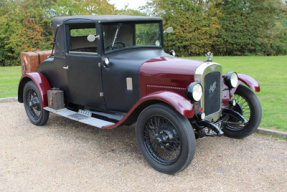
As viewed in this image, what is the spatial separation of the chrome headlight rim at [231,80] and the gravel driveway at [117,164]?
928mm

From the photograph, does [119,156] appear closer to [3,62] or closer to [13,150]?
[13,150]

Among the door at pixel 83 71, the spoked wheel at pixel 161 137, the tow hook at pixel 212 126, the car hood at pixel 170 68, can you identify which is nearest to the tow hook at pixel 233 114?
the tow hook at pixel 212 126

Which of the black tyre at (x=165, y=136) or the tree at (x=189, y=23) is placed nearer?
the black tyre at (x=165, y=136)

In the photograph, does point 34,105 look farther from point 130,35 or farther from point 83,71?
point 130,35

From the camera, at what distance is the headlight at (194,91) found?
3211 mm

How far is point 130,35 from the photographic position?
14.5 ft

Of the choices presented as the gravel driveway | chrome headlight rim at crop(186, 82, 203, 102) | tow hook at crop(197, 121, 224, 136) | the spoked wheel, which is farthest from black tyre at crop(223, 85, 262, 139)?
the spoked wheel

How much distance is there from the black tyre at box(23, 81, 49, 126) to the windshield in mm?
1861

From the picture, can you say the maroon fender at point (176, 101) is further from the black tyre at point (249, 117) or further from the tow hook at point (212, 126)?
the black tyre at point (249, 117)

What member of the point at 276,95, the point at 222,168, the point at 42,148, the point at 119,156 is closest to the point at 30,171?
the point at 42,148

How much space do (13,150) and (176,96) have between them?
107 inches

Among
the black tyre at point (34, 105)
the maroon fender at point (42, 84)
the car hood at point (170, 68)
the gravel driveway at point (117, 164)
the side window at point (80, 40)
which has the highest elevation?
the side window at point (80, 40)

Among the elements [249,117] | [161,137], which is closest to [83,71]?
[161,137]

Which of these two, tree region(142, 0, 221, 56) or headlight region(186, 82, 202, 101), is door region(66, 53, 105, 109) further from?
tree region(142, 0, 221, 56)
